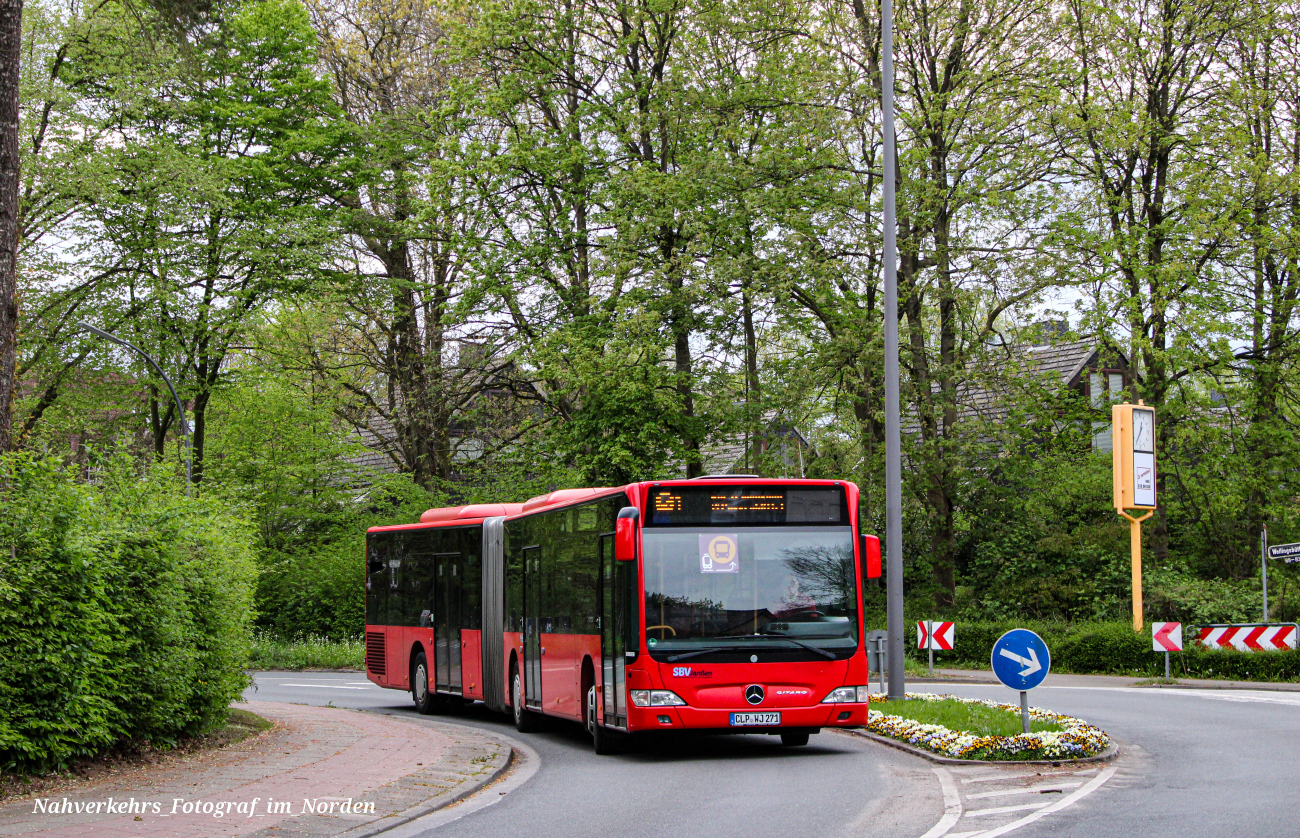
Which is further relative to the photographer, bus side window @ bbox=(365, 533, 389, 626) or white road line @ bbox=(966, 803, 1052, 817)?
bus side window @ bbox=(365, 533, 389, 626)

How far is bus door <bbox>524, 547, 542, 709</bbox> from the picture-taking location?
1719 cm

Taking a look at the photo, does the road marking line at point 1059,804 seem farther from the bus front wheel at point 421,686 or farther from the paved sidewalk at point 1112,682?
the paved sidewalk at point 1112,682

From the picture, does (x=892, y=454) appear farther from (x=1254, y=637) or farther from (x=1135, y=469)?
(x=1135, y=469)

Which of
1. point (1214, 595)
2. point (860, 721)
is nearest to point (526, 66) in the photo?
point (1214, 595)

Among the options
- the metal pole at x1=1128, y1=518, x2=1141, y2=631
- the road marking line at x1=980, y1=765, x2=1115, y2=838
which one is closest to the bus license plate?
the road marking line at x1=980, y1=765, x2=1115, y2=838

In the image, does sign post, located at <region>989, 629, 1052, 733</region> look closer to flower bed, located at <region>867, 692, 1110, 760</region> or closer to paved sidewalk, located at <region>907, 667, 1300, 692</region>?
flower bed, located at <region>867, 692, 1110, 760</region>

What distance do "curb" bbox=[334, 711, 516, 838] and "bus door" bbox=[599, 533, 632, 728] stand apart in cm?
120

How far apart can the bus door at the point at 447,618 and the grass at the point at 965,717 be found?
22.4 ft

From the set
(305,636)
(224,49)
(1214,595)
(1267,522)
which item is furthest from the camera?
(305,636)

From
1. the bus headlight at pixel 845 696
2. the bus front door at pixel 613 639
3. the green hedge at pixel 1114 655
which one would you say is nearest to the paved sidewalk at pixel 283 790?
the bus front door at pixel 613 639

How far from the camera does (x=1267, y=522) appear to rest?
30.6m

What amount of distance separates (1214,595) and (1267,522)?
381 centimetres

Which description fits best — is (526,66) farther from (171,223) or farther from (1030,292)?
(1030,292)

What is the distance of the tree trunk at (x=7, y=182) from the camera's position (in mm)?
12469
